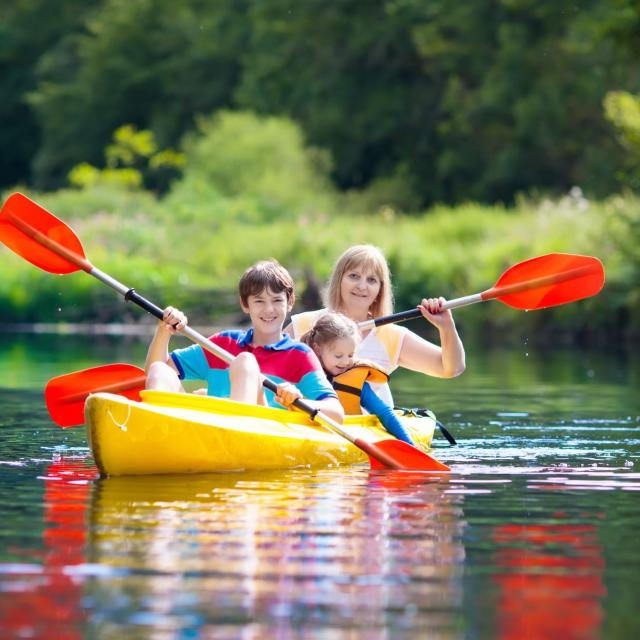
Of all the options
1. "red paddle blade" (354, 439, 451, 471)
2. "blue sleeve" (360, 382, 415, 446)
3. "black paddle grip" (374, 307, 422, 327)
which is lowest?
"red paddle blade" (354, 439, 451, 471)

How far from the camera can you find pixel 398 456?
838 cm

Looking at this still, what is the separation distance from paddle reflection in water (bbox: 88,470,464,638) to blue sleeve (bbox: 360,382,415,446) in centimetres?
91

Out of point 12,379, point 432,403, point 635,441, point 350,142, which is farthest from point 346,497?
point 350,142

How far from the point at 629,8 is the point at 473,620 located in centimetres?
1927

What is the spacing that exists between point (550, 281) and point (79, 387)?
106 inches

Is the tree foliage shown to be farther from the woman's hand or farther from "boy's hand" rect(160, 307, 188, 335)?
"boy's hand" rect(160, 307, 188, 335)

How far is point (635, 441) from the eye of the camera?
9930mm

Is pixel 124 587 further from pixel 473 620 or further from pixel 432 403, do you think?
pixel 432 403

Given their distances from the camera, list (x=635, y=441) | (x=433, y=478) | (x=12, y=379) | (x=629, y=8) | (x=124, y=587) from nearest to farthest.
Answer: (x=124, y=587)
(x=433, y=478)
(x=635, y=441)
(x=12, y=379)
(x=629, y=8)

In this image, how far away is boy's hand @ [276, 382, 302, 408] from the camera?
8039 mm

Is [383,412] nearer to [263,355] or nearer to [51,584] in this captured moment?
[263,355]

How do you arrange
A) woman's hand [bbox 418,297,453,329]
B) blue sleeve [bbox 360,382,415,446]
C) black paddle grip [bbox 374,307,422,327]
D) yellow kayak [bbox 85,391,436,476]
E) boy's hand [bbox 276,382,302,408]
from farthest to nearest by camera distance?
1. black paddle grip [bbox 374,307,422,327]
2. woman's hand [bbox 418,297,453,329]
3. blue sleeve [bbox 360,382,415,446]
4. boy's hand [bbox 276,382,302,408]
5. yellow kayak [bbox 85,391,436,476]

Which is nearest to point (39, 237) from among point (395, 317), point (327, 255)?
point (395, 317)

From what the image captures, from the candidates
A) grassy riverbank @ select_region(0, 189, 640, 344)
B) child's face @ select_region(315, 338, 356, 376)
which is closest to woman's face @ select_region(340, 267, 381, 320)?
child's face @ select_region(315, 338, 356, 376)
